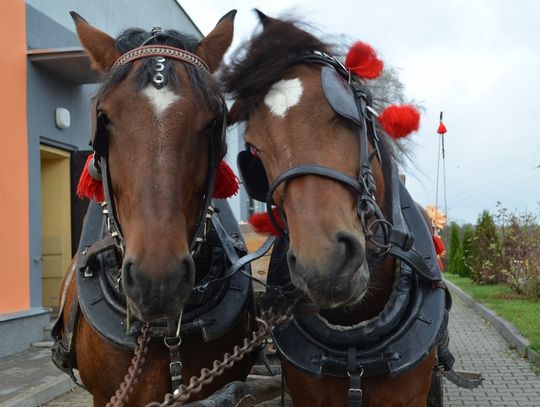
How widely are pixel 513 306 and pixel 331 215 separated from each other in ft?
33.4

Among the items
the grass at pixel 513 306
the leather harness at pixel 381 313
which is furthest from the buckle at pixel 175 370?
the grass at pixel 513 306

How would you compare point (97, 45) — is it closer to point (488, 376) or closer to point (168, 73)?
point (168, 73)

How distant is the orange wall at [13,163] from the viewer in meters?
6.52

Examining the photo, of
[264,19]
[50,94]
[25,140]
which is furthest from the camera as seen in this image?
[50,94]

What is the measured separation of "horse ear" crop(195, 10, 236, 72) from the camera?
225cm

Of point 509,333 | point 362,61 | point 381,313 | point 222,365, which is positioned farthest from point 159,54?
point 509,333

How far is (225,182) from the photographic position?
2.54 metres

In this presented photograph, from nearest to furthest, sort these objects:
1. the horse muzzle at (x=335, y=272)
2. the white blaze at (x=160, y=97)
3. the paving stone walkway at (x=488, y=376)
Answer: the horse muzzle at (x=335, y=272) → the white blaze at (x=160, y=97) → the paving stone walkway at (x=488, y=376)

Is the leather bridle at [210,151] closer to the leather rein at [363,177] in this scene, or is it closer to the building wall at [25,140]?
the leather rein at [363,177]

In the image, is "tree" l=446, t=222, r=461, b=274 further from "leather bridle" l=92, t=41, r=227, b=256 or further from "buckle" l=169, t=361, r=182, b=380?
"leather bridle" l=92, t=41, r=227, b=256

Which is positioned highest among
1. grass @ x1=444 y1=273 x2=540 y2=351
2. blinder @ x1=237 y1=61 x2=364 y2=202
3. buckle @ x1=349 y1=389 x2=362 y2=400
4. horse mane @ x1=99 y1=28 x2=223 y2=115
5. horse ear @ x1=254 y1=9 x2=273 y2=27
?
horse ear @ x1=254 y1=9 x2=273 y2=27

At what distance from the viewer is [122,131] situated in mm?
1883

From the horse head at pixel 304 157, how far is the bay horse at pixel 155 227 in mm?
160

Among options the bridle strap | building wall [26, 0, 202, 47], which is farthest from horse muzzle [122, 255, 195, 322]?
building wall [26, 0, 202, 47]
